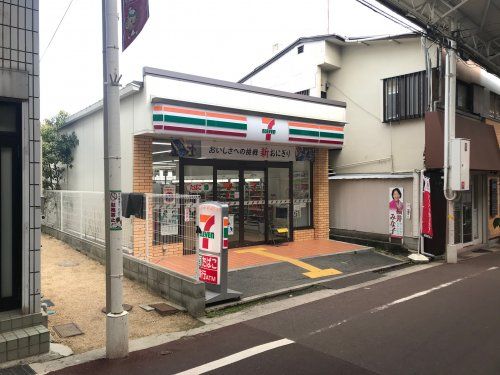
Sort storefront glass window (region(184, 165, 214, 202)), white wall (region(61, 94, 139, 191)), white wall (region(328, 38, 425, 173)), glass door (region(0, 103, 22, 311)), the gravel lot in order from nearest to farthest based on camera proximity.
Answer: glass door (region(0, 103, 22, 311)) < the gravel lot < white wall (region(61, 94, 139, 191)) < storefront glass window (region(184, 165, 214, 202)) < white wall (region(328, 38, 425, 173))

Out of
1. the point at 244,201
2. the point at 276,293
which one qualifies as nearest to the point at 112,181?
the point at 276,293

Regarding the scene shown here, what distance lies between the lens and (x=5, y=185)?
5.14 m

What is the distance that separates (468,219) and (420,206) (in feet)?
14.9

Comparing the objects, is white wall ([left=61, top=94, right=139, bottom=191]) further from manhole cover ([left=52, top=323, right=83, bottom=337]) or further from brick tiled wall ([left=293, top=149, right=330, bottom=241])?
brick tiled wall ([left=293, top=149, right=330, bottom=241])

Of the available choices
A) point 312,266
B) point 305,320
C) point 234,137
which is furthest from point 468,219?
point 305,320

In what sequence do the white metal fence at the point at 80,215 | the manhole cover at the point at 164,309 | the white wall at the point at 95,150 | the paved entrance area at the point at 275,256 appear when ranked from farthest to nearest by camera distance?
the white metal fence at the point at 80,215
the white wall at the point at 95,150
the paved entrance area at the point at 275,256
the manhole cover at the point at 164,309

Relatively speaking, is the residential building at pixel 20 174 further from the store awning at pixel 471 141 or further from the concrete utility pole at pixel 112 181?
the store awning at pixel 471 141

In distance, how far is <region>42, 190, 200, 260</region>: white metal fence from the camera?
7992mm

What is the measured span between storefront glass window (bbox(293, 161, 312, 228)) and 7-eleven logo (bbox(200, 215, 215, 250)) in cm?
632

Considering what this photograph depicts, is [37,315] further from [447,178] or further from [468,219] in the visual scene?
[468,219]

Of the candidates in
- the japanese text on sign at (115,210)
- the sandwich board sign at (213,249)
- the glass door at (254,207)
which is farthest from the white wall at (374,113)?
the japanese text on sign at (115,210)

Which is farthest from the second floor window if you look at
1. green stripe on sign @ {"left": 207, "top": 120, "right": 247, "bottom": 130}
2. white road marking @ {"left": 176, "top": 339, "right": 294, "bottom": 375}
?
white road marking @ {"left": 176, "top": 339, "right": 294, "bottom": 375}

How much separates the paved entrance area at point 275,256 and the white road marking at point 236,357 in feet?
9.29

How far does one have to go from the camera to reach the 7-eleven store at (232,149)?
9.26m
